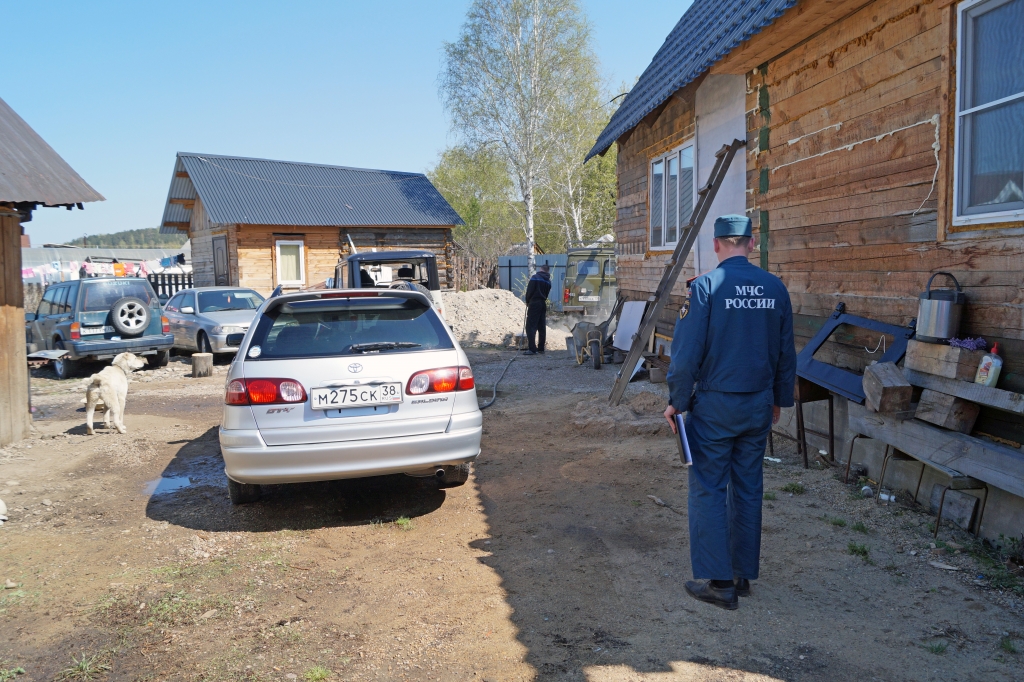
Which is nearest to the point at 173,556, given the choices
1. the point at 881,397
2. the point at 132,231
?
the point at 881,397

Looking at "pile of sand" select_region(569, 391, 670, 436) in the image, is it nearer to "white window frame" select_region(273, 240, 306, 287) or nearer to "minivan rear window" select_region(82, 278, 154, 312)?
"minivan rear window" select_region(82, 278, 154, 312)

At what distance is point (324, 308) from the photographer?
532cm

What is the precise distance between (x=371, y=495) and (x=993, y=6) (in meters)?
5.41

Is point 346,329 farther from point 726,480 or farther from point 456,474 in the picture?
point 726,480

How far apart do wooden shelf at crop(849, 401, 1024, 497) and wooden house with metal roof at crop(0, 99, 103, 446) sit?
7.69 meters

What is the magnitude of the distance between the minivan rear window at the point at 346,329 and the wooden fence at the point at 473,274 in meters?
27.3

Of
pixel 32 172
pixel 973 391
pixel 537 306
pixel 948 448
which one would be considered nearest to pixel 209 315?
pixel 537 306

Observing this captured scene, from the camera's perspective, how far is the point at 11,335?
7.68 metres

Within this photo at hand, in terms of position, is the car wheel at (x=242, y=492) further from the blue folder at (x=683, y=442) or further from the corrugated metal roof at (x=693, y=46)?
the corrugated metal roof at (x=693, y=46)

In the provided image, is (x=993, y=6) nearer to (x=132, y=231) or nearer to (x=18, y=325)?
(x=18, y=325)

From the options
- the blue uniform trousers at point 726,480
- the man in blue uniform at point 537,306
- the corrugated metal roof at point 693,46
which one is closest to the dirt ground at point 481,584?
the blue uniform trousers at point 726,480

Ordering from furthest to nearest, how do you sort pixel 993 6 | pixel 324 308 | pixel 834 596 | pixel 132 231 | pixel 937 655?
Result: pixel 132 231, pixel 324 308, pixel 993 6, pixel 834 596, pixel 937 655

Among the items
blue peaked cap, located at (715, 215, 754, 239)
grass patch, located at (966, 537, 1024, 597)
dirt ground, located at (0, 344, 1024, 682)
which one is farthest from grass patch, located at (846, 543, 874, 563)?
blue peaked cap, located at (715, 215, 754, 239)

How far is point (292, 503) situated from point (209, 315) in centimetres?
1068
